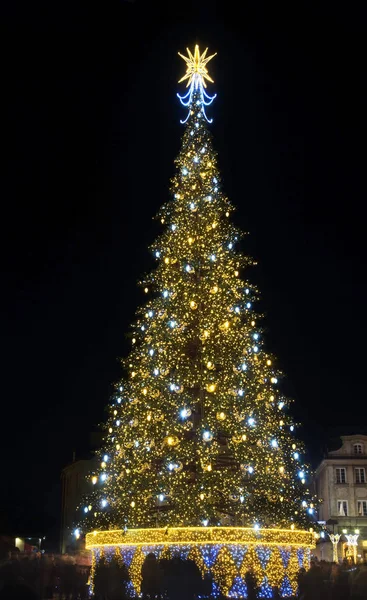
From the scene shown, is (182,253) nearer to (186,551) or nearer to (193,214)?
(193,214)

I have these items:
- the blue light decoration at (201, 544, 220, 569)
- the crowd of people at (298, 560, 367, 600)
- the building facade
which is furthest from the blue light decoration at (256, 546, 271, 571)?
the building facade

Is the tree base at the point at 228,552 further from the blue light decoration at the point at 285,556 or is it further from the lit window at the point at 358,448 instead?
the lit window at the point at 358,448

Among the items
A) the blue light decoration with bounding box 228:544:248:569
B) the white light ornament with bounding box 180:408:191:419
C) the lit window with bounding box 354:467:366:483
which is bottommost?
the blue light decoration with bounding box 228:544:248:569

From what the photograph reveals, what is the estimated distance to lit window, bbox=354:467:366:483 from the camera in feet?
200

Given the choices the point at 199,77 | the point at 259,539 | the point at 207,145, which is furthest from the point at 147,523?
the point at 199,77

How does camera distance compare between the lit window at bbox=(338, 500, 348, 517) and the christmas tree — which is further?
the lit window at bbox=(338, 500, 348, 517)

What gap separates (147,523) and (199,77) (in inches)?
600

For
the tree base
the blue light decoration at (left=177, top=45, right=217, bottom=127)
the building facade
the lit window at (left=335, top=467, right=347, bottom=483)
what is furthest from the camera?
the lit window at (left=335, top=467, right=347, bottom=483)

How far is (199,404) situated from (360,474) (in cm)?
4269

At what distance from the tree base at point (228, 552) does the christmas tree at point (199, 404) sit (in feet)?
1.15

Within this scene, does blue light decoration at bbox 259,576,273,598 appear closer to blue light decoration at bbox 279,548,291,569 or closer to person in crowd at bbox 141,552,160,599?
blue light decoration at bbox 279,548,291,569

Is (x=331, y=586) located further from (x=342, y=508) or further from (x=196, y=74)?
(x=342, y=508)

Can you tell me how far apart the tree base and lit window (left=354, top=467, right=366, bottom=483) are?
41120mm

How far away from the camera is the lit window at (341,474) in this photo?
6097 centimetres
